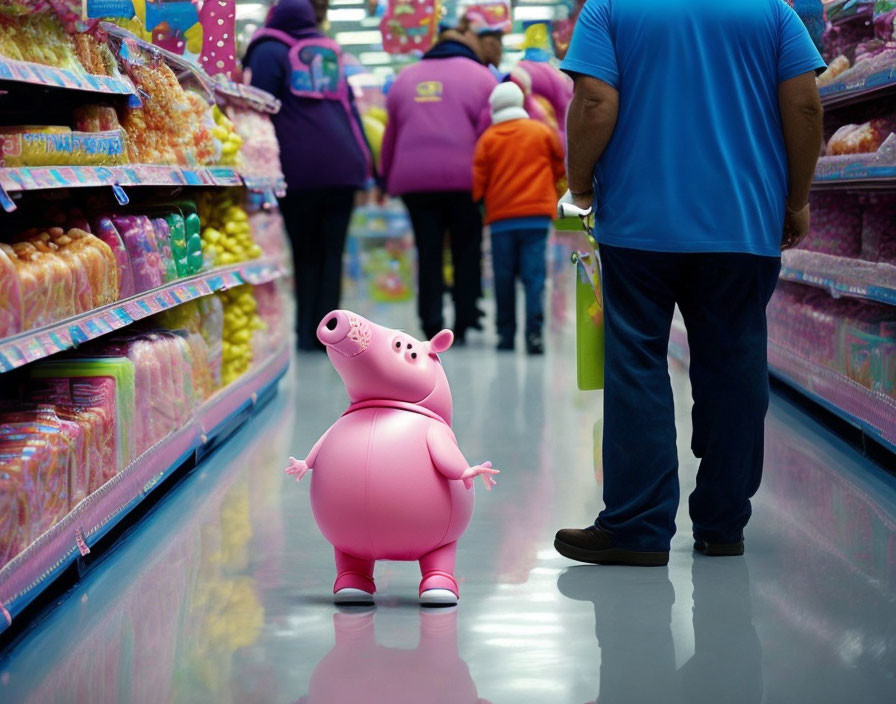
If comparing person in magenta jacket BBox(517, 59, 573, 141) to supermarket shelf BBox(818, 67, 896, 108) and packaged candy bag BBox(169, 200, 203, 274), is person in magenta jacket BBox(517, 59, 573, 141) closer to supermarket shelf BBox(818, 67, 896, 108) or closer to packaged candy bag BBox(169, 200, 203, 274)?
supermarket shelf BBox(818, 67, 896, 108)

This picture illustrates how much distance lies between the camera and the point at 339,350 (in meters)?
2.62

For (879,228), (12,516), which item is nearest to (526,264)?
(879,228)

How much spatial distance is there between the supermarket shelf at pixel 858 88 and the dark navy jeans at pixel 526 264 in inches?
91.4

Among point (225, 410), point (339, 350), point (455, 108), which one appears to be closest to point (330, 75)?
point (455, 108)

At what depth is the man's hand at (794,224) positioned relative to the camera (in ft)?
9.74

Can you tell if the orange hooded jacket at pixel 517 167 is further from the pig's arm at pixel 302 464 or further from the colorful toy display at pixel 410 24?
the pig's arm at pixel 302 464

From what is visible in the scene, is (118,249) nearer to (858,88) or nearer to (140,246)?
(140,246)

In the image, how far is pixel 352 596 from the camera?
107 inches

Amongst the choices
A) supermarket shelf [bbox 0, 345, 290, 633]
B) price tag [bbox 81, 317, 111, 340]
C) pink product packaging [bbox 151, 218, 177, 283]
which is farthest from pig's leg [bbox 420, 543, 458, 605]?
pink product packaging [bbox 151, 218, 177, 283]

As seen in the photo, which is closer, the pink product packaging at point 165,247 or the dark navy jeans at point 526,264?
the pink product packaging at point 165,247

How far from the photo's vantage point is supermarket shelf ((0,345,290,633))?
2453mm

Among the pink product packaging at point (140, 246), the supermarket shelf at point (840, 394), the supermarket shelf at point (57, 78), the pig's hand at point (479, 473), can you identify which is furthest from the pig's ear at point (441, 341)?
the supermarket shelf at point (840, 394)

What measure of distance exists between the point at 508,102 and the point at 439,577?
189 inches

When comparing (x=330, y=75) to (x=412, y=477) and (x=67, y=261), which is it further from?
(x=412, y=477)
